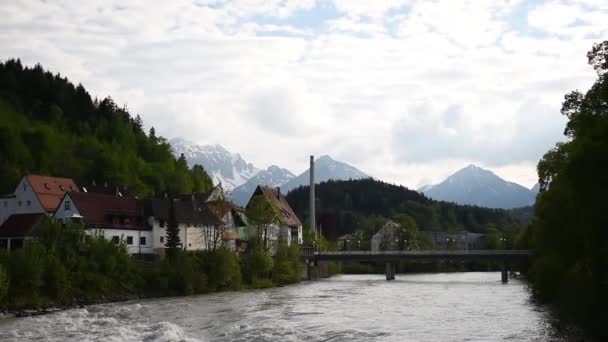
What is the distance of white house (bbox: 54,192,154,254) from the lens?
77562 mm

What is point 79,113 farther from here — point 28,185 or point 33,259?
point 33,259

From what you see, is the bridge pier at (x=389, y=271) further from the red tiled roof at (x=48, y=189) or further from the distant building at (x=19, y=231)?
the distant building at (x=19, y=231)

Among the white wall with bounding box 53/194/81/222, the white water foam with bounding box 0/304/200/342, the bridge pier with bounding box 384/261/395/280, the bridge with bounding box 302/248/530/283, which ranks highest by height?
the white wall with bounding box 53/194/81/222

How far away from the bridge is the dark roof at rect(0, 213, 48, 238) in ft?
143

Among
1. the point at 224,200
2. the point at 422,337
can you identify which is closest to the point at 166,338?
the point at 422,337

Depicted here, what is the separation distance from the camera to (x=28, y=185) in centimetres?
8712

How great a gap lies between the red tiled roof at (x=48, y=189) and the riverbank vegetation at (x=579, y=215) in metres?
54.6

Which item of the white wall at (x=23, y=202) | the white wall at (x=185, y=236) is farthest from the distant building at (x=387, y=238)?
the white wall at (x=23, y=202)

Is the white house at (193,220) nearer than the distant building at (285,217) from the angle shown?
Yes

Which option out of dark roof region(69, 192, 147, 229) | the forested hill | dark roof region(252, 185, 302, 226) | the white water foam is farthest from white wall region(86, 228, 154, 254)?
dark roof region(252, 185, 302, 226)

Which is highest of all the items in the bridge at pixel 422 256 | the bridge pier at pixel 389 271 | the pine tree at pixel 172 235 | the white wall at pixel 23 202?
the white wall at pixel 23 202

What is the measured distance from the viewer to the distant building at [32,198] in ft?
283

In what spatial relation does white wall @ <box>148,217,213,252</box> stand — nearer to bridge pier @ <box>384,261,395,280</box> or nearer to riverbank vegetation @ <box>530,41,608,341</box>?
Answer: bridge pier @ <box>384,261,395,280</box>

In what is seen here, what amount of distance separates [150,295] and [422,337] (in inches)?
1474
